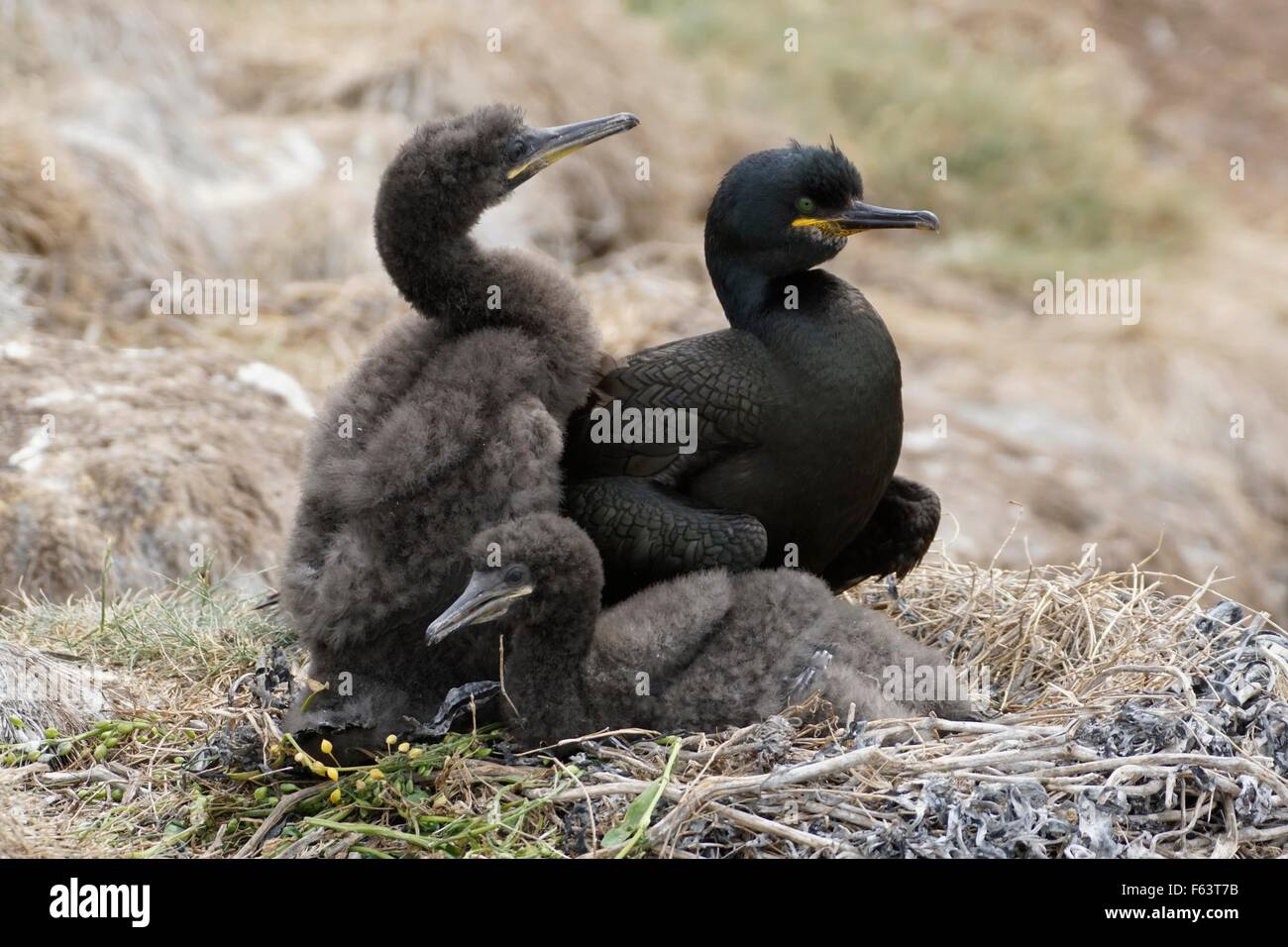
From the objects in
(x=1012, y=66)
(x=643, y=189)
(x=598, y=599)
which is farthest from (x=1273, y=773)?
(x=1012, y=66)

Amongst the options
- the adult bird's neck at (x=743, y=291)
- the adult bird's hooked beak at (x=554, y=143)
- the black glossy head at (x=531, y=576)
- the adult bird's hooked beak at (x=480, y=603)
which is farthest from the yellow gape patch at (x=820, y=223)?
the adult bird's hooked beak at (x=480, y=603)

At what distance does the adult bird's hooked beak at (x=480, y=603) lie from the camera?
153 inches

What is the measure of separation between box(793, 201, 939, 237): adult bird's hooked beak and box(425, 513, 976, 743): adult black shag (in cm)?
106

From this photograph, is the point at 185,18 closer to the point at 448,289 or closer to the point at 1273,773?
the point at 448,289

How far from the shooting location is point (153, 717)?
459 centimetres

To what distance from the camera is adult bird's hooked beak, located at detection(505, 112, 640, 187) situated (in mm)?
4398

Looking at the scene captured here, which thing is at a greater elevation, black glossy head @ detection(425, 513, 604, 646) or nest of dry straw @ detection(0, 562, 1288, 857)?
black glossy head @ detection(425, 513, 604, 646)

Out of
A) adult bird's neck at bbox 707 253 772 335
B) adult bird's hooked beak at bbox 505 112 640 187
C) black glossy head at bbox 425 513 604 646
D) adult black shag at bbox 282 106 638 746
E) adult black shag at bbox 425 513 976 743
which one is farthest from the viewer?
adult bird's neck at bbox 707 253 772 335

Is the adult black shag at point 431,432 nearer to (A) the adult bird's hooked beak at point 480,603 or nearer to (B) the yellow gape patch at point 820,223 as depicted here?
(A) the adult bird's hooked beak at point 480,603

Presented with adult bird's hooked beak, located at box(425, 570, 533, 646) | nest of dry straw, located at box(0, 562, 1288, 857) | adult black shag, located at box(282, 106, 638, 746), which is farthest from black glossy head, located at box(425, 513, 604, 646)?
nest of dry straw, located at box(0, 562, 1288, 857)

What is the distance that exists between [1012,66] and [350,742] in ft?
39.9

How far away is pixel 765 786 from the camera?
3.83m

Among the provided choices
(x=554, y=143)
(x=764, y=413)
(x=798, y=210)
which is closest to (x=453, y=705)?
(x=764, y=413)

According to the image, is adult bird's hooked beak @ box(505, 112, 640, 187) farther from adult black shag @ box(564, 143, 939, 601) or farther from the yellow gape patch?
the yellow gape patch
